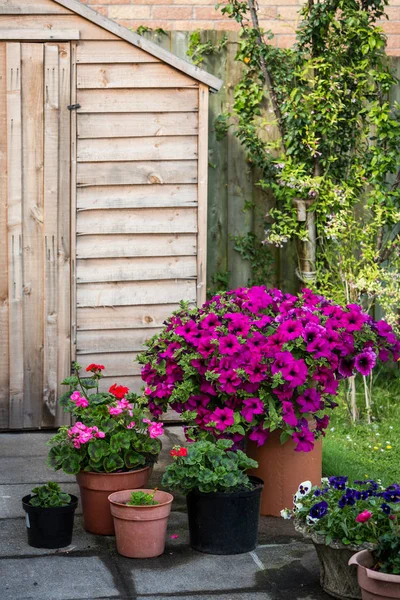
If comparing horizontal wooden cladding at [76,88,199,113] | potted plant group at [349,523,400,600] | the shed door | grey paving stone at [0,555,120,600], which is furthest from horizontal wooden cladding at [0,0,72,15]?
potted plant group at [349,523,400,600]

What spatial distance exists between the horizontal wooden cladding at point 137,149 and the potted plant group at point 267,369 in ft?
5.04

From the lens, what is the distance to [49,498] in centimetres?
384

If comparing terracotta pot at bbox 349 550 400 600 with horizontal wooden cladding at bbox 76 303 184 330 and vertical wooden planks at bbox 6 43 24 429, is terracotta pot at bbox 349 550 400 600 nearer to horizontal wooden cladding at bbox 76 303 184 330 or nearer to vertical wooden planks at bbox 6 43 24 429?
horizontal wooden cladding at bbox 76 303 184 330

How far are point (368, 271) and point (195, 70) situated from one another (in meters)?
1.65

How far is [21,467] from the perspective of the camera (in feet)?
16.6

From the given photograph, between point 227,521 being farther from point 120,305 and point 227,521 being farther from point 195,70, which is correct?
point 195,70

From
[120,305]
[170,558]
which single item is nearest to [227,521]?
[170,558]

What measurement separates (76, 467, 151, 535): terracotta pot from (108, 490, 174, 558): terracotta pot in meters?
0.21

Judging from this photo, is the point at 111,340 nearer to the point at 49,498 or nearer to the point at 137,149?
the point at 137,149

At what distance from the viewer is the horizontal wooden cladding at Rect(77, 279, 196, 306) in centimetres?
573

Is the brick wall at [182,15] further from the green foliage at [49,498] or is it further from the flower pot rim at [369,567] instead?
the flower pot rim at [369,567]

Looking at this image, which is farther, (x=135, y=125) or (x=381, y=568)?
(x=135, y=125)

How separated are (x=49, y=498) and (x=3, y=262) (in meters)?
2.16

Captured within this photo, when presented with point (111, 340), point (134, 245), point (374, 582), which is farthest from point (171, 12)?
point (374, 582)
